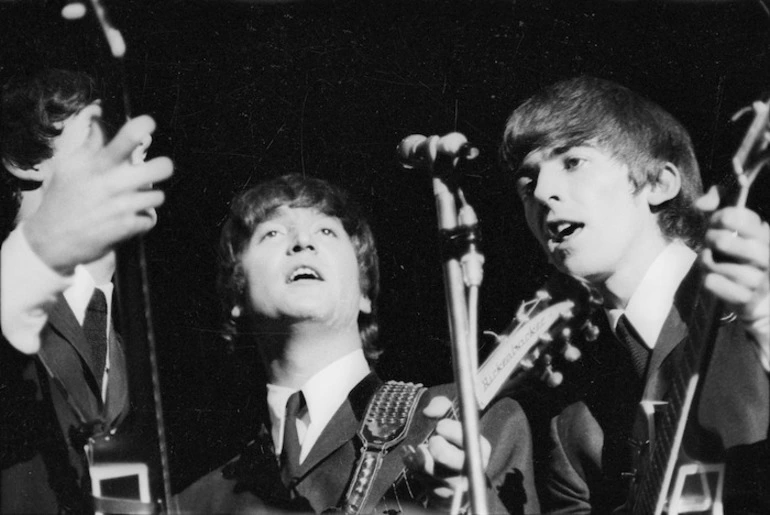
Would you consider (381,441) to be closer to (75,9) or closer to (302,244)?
(302,244)

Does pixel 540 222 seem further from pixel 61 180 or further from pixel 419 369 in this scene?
pixel 61 180

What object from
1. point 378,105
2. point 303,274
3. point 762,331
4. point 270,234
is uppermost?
point 378,105

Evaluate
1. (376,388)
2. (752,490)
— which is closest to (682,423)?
(752,490)

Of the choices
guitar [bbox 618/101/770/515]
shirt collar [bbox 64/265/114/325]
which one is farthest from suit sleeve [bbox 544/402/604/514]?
shirt collar [bbox 64/265/114/325]

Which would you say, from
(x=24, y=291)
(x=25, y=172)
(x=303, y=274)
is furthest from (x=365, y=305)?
(x=24, y=291)

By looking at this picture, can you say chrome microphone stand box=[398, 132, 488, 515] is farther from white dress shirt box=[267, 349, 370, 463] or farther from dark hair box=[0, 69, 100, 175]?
dark hair box=[0, 69, 100, 175]

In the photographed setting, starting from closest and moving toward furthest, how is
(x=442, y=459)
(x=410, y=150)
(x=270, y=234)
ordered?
1. (x=410, y=150)
2. (x=442, y=459)
3. (x=270, y=234)

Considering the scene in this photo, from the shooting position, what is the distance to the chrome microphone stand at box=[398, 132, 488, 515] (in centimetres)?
167

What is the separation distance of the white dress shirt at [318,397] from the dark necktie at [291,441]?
0.05 feet

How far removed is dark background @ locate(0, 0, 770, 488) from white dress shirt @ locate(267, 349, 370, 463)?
103 millimetres

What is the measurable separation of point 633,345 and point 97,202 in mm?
1193

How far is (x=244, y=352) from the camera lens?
2766 mm

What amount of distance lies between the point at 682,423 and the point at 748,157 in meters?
0.50

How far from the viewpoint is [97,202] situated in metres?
1.84
